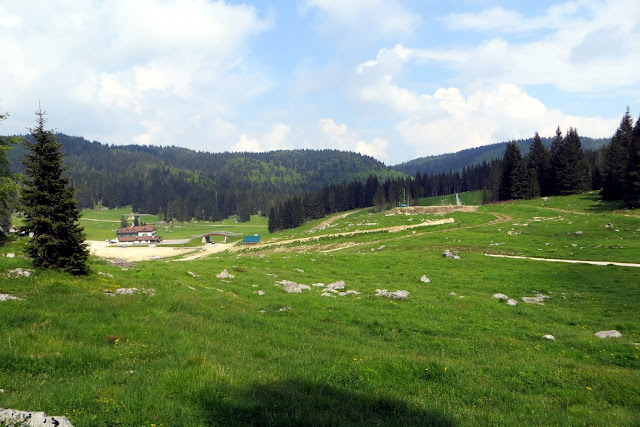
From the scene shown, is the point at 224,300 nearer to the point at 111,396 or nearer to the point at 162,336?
the point at 162,336

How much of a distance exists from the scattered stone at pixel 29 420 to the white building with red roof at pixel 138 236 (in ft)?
515

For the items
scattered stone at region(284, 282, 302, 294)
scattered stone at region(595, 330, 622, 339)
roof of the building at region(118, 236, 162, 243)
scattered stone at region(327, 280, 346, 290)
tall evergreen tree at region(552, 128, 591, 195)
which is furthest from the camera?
roof of the building at region(118, 236, 162, 243)

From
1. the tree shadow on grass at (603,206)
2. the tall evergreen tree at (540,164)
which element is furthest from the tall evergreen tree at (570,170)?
the tree shadow on grass at (603,206)

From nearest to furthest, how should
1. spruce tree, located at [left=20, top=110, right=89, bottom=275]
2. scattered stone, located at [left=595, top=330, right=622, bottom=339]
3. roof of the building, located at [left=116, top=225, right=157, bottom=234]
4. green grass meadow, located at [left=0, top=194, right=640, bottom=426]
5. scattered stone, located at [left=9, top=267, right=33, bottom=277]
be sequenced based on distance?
green grass meadow, located at [left=0, top=194, right=640, bottom=426], scattered stone, located at [left=595, top=330, right=622, bottom=339], scattered stone, located at [left=9, top=267, right=33, bottom=277], spruce tree, located at [left=20, top=110, right=89, bottom=275], roof of the building, located at [left=116, top=225, right=157, bottom=234]

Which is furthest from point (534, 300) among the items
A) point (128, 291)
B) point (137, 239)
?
point (137, 239)

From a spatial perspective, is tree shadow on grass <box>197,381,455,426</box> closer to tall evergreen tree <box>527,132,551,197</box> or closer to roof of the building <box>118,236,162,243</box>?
tall evergreen tree <box>527,132,551,197</box>

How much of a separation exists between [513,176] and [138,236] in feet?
487

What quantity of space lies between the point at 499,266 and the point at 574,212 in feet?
137

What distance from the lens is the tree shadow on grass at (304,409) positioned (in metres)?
7.08

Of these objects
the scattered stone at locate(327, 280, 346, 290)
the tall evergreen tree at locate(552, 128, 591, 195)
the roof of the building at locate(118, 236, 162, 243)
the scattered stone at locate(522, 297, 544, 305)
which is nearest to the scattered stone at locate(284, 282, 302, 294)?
the scattered stone at locate(327, 280, 346, 290)

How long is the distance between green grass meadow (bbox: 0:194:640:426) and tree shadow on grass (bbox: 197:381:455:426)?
1.7 inches

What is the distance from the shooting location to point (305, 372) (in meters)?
10.1

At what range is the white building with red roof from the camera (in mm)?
147875

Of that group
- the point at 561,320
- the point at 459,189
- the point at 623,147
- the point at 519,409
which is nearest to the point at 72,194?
the point at 519,409
